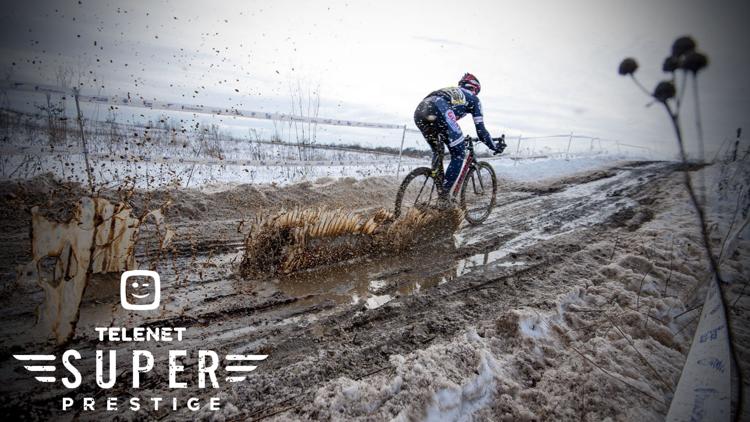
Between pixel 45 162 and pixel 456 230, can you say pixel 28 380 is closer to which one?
pixel 456 230

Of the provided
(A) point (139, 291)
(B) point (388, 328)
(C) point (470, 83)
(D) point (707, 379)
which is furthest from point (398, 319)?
(C) point (470, 83)

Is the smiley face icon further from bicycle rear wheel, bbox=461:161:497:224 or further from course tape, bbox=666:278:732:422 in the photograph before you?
bicycle rear wheel, bbox=461:161:497:224

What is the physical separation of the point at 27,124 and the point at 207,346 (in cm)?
1312

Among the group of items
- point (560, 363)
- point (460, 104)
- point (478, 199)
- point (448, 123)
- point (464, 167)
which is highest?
point (460, 104)

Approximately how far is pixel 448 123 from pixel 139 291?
4708 millimetres

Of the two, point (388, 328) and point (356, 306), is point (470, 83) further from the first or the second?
point (388, 328)

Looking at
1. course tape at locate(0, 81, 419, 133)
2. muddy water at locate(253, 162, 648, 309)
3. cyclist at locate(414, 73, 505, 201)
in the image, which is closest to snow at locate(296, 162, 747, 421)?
muddy water at locate(253, 162, 648, 309)

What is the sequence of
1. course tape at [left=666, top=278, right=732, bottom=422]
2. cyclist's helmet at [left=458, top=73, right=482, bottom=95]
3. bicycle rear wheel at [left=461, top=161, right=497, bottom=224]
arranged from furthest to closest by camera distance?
bicycle rear wheel at [left=461, top=161, right=497, bottom=224] → cyclist's helmet at [left=458, top=73, right=482, bottom=95] → course tape at [left=666, top=278, right=732, bottom=422]

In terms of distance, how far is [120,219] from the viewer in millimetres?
2951

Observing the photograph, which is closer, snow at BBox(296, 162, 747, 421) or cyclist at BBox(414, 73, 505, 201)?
snow at BBox(296, 162, 747, 421)

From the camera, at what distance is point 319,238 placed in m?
4.10

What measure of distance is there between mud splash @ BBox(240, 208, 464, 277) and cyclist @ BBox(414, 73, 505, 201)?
3.81 ft

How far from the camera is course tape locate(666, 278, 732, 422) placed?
5.04 ft

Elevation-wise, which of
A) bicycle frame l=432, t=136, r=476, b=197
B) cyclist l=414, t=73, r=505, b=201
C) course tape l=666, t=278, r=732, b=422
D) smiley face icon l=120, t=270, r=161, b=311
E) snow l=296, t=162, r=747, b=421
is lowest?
smiley face icon l=120, t=270, r=161, b=311
